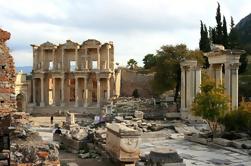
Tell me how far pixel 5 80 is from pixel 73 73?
49.7m

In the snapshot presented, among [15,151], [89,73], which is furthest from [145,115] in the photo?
[15,151]

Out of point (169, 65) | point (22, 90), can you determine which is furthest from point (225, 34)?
point (22, 90)

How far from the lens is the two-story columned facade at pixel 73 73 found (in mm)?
56969

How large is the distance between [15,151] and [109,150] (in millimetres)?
10217

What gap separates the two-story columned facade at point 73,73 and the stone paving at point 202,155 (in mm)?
33693

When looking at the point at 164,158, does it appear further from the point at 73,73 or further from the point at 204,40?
the point at 73,73

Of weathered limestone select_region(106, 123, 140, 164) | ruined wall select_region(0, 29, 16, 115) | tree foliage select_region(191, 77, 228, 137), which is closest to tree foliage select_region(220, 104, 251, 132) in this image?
tree foliage select_region(191, 77, 228, 137)

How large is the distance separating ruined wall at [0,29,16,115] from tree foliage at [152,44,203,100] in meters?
37.6

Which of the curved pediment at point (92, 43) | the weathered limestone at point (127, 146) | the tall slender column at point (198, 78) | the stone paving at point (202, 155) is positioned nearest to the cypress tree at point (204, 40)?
the curved pediment at point (92, 43)

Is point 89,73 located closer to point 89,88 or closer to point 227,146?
point 89,88

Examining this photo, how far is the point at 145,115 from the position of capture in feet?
140

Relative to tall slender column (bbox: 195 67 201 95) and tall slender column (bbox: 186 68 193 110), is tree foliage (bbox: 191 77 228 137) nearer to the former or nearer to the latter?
tall slender column (bbox: 195 67 201 95)

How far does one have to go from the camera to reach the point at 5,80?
342 inches

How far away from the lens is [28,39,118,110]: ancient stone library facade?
56969mm
